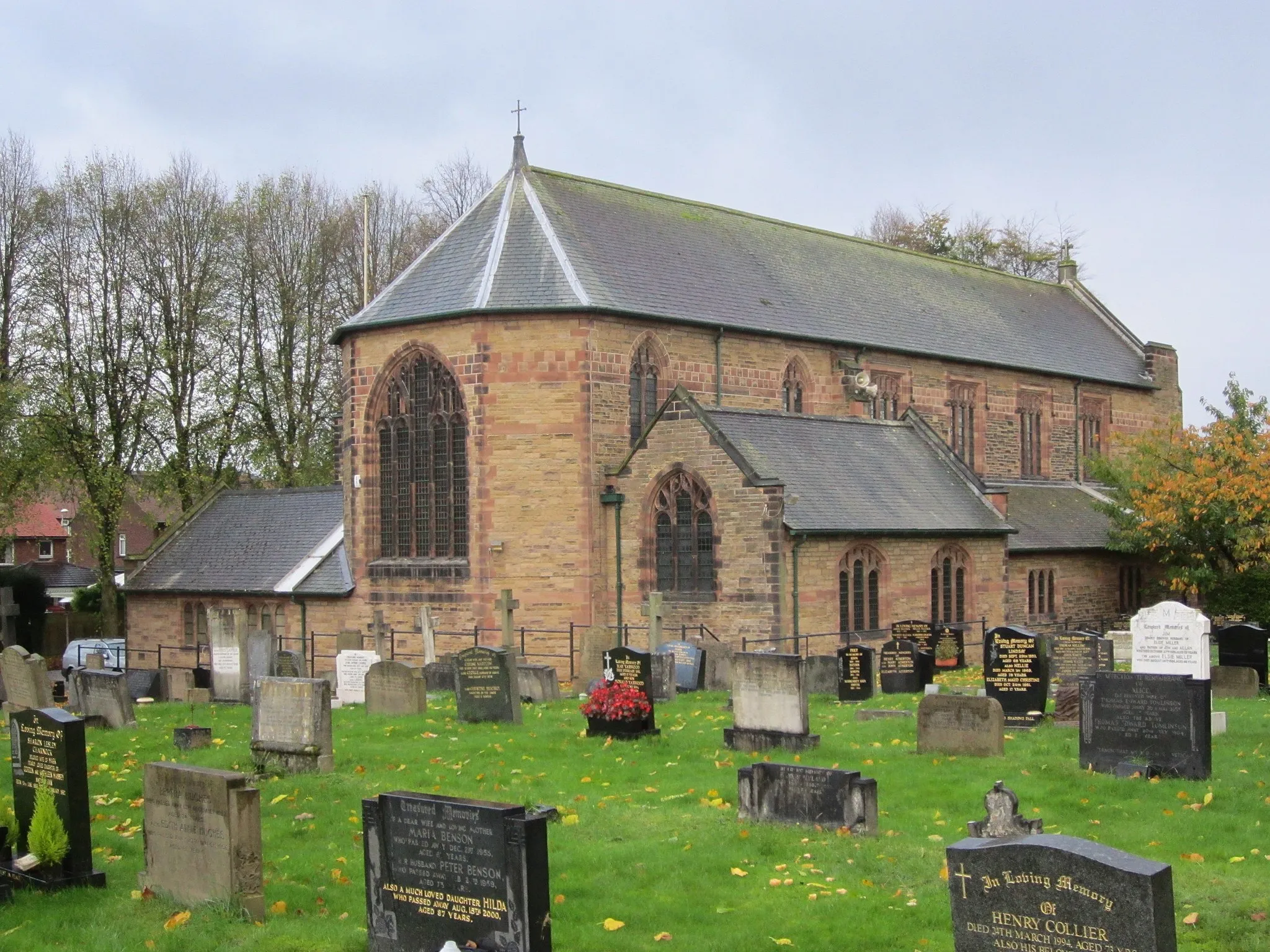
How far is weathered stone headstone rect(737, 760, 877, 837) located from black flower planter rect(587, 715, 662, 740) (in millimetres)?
5304

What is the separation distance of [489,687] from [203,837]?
10259 millimetres

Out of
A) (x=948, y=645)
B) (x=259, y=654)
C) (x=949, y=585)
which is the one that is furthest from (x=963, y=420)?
(x=259, y=654)

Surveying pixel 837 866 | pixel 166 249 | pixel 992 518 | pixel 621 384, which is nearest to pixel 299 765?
pixel 837 866

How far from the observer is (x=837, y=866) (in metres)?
12.1

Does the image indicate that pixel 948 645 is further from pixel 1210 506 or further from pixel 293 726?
pixel 293 726

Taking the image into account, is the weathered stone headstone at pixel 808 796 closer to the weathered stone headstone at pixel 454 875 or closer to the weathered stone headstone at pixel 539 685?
the weathered stone headstone at pixel 454 875

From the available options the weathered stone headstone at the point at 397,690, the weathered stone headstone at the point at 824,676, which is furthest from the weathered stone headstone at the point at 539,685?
the weathered stone headstone at the point at 824,676

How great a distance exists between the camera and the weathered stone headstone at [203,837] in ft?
36.2

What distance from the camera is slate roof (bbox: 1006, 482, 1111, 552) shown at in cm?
3997

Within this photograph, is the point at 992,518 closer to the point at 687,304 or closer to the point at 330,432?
the point at 687,304

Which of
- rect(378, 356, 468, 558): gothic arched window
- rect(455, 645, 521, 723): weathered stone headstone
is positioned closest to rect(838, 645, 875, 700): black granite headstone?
rect(455, 645, 521, 723): weathered stone headstone

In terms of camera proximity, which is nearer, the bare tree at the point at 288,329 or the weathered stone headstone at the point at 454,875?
the weathered stone headstone at the point at 454,875

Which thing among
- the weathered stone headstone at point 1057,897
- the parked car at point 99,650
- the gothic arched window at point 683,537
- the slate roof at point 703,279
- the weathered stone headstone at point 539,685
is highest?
the slate roof at point 703,279

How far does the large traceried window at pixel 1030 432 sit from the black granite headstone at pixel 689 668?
71.2ft
